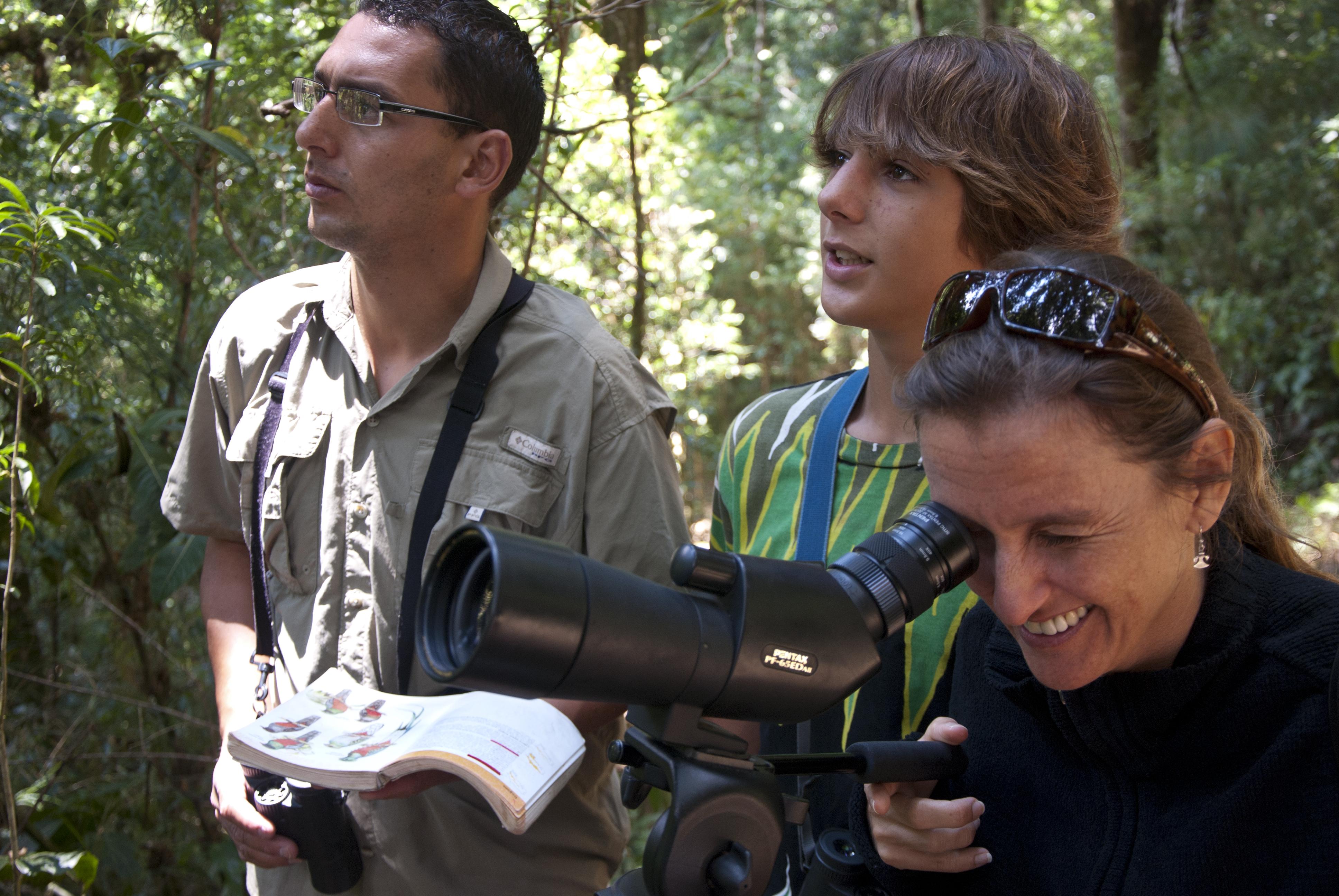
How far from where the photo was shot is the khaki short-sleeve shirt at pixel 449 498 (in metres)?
1.93

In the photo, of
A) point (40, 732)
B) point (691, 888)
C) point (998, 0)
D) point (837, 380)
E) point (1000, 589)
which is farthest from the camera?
point (998, 0)

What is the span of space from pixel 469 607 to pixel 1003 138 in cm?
125

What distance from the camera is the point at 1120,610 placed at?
1316 millimetres

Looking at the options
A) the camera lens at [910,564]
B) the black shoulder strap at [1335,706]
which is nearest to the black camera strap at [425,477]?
the camera lens at [910,564]

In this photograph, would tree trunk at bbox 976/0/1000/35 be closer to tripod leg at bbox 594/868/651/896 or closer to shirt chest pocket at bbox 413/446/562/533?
shirt chest pocket at bbox 413/446/562/533

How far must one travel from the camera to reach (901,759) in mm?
1351

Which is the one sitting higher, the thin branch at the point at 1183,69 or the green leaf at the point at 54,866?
the thin branch at the point at 1183,69

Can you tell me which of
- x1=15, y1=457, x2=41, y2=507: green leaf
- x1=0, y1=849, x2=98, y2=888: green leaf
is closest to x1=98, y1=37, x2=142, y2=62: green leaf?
x1=15, y1=457, x2=41, y2=507: green leaf

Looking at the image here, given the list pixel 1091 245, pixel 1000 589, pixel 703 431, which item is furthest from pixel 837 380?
pixel 703 431

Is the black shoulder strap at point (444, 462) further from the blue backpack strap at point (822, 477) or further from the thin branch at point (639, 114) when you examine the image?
the thin branch at point (639, 114)

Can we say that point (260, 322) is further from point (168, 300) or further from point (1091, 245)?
point (1091, 245)

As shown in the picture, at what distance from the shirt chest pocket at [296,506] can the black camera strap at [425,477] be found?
1.1 inches

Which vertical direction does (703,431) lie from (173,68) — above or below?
below

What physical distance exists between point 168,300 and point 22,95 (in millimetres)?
674
